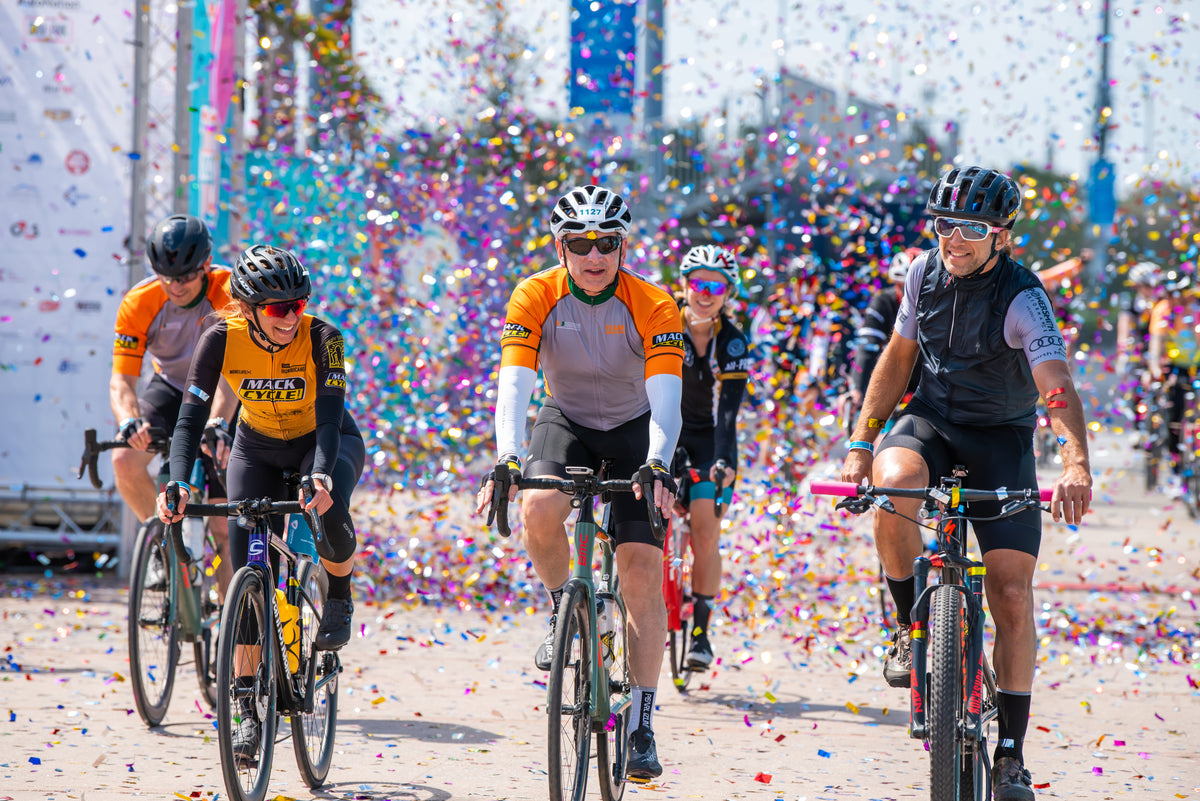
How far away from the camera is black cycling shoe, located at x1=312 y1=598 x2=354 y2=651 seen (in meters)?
5.13

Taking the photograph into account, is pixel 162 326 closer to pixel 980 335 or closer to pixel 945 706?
pixel 980 335

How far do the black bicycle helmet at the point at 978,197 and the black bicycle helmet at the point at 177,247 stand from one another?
3669 mm

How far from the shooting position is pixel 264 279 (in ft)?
16.1

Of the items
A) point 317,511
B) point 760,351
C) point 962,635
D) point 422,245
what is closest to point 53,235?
point 422,245

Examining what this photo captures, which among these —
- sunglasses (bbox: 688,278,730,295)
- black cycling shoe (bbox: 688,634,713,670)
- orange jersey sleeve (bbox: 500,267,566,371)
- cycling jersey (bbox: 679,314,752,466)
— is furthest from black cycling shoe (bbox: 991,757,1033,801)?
sunglasses (bbox: 688,278,730,295)

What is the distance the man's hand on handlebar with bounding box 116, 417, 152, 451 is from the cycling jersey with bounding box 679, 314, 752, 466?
2702 millimetres

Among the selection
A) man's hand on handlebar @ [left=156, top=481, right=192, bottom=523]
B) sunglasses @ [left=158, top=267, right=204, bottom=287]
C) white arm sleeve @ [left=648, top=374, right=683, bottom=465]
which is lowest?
man's hand on handlebar @ [left=156, top=481, right=192, bottom=523]

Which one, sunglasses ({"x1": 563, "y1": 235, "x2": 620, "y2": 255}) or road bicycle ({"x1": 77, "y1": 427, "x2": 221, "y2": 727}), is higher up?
sunglasses ({"x1": 563, "y1": 235, "x2": 620, "y2": 255})

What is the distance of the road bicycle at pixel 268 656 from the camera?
4.40 m

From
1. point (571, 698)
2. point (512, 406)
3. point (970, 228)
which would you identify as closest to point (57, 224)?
point (512, 406)

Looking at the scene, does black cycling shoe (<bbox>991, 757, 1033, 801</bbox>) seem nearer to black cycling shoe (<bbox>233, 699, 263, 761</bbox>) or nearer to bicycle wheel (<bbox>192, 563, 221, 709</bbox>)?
black cycling shoe (<bbox>233, 699, 263, 761</bbox>)

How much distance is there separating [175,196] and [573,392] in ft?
19.1

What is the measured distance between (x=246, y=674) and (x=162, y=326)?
2.71 metres

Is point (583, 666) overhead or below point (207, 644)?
overhead
